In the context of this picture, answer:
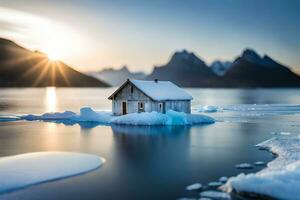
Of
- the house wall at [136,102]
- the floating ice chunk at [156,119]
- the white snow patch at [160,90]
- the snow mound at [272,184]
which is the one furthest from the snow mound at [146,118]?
the snow mound at [272,184]

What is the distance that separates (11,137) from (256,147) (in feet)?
71.3

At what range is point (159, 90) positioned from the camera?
172ft

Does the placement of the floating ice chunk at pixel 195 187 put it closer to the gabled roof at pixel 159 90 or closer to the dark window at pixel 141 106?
Answer: the gabled roof at pixel 159 90

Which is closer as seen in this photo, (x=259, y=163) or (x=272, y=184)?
(x=272, y=184)

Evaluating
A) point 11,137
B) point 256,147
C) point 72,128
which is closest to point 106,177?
point 256,147

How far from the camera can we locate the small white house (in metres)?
50.2

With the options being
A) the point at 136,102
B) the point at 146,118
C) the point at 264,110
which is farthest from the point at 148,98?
the point at 264,110

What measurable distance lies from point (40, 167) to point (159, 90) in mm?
31200

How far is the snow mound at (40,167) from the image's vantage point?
A: 19.4m

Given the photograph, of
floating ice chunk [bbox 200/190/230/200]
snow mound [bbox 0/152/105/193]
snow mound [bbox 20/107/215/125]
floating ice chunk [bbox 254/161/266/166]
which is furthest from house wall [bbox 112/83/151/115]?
floating ice chunk [bbox 200/190/230/200]

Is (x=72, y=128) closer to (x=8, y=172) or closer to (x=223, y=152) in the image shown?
(x=223, y=152)

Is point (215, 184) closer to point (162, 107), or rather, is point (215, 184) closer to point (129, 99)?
point (162, 107)

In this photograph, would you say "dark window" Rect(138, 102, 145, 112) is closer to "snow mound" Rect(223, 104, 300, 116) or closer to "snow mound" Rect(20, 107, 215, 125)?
"snow mound" Rect(20, 107, 215, 125)

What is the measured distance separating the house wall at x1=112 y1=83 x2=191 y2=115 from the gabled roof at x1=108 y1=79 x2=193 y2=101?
54cm
